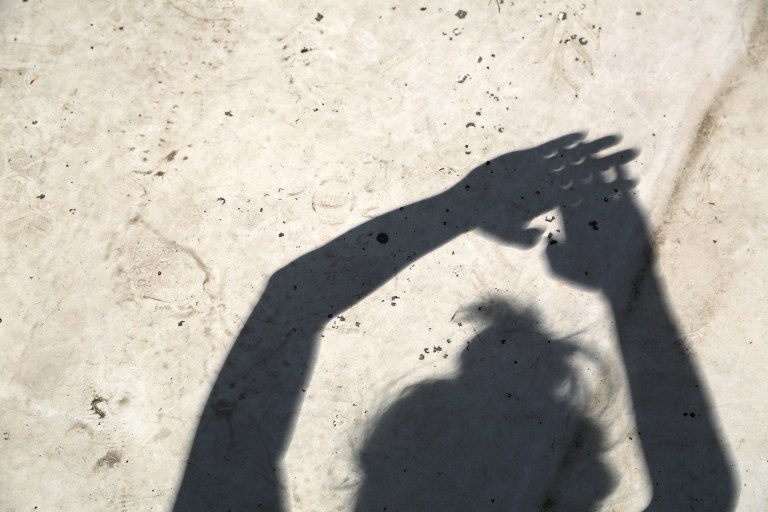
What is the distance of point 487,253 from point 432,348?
73 cm

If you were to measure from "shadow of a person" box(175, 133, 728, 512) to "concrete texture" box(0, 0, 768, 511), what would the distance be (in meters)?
0.01

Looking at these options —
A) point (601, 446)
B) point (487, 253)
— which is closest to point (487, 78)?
point (487, 253)

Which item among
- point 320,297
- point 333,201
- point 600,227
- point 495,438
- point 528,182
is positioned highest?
point 333,201

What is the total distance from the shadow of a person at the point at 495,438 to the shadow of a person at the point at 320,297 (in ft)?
1.49

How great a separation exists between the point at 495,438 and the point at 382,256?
1.40 m

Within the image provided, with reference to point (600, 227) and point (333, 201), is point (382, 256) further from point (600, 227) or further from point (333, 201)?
point (600, 227)

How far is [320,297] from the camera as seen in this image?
352cm

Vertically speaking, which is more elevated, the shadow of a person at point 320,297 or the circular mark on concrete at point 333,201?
the circular mark on concrete at point 333,201

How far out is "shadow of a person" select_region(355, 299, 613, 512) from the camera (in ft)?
11.2

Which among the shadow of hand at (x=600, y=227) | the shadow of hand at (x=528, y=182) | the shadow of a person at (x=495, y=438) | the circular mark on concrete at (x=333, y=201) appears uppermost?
the circular mark on concrete at (x=333, y=201)

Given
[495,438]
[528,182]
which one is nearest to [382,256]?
[528,182]

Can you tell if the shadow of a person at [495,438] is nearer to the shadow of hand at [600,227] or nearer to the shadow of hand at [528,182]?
the shadow of hand at [600,227]

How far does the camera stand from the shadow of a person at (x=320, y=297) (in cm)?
341

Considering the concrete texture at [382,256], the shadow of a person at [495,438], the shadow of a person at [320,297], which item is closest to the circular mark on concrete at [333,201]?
the concrete texture at [382,256]
